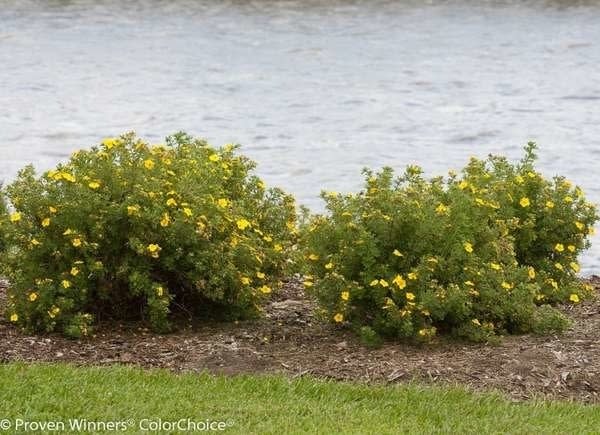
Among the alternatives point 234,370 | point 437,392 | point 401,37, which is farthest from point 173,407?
point 401,37

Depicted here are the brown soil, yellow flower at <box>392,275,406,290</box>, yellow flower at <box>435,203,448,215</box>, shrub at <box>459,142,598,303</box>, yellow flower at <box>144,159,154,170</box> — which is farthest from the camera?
shrub at <box>459,142,598,303</box>

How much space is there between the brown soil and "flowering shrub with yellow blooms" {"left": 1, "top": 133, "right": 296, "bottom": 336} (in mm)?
129

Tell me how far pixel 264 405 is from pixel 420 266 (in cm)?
114

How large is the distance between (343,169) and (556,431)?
597cm

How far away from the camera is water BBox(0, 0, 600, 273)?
11.1 m

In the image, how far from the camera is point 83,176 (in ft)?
18.8

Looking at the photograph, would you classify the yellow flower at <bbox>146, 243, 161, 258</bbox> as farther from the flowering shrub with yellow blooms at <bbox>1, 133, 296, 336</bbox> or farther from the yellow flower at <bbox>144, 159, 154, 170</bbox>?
the yellow flower at <bbox>144, 159, 154, 170</bbox>

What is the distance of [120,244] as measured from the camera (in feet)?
19.0

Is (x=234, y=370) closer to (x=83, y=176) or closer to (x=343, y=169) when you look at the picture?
(x=83, y=176)

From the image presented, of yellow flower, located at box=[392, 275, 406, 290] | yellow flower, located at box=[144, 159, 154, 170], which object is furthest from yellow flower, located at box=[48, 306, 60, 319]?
yellow flower, located at box=[392, 275, 406, 290]

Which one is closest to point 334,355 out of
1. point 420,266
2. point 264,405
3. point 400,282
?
point 400,282

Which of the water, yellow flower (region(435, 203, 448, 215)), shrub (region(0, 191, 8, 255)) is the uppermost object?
yellow flower (region(435, 203, 448, 215))

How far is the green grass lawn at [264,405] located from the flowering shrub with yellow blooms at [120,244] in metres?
0.65

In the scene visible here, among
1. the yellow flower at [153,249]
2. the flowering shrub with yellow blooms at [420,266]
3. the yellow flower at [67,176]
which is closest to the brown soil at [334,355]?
the flowering shrub with yellow blooms at [420,266]
